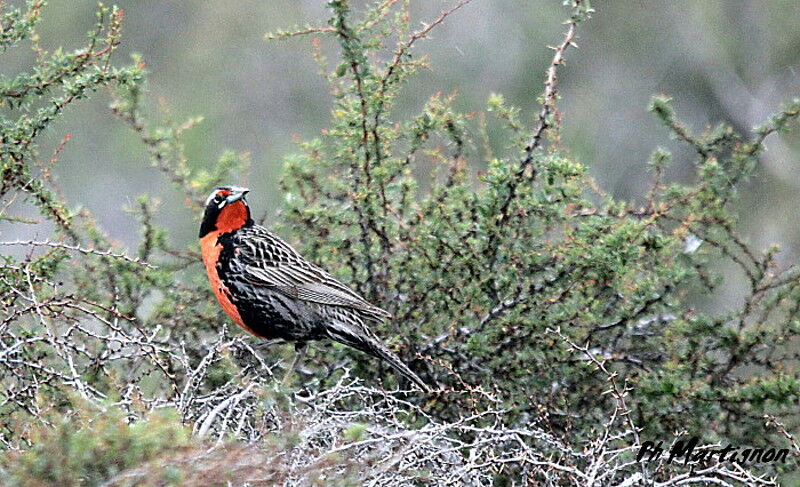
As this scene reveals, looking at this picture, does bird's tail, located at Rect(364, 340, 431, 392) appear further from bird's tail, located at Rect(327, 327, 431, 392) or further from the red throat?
the red throat

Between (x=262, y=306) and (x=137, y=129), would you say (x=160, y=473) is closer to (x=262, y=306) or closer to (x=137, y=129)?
(x=262, y=306)

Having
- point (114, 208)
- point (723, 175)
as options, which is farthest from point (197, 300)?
point (114, 208)

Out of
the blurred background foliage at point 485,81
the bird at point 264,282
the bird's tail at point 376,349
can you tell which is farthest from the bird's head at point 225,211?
the blurred background foliage at point 485,81

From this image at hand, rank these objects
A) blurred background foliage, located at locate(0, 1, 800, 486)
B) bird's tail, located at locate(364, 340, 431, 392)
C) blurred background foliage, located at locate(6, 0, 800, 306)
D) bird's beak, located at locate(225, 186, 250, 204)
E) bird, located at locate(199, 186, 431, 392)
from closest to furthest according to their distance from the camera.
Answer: blurred background foliage, located at locate(0, 1, 800, 486) < bird's tail, located at locate(364, 340, 431, 392) < bird, located at locate(199, 186, 431, 392) < bird's beak, located at locate(225, 186, 250, 204) < blurred background foliage, located at locate(6, 0, 800, 306)

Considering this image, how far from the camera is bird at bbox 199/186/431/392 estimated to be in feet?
20.3

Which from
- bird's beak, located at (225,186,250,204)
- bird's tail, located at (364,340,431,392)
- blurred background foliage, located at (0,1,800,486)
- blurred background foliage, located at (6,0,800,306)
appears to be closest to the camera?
blurred background foliage, located at (0,1,800,486)

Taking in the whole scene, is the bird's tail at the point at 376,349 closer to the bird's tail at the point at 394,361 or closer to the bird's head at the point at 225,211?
the bird's tail at the point at 394,361

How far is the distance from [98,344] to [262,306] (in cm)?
87

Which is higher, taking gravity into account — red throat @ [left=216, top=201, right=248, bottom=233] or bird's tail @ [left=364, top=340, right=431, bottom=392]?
red throat @ [left=216, top=201, right=248, bottom=233]

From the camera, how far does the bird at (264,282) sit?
20.3 ft

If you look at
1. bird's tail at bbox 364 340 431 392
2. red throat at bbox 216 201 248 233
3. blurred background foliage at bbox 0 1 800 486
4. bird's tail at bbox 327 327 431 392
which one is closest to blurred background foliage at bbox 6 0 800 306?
blurred background foliage at bbox 0 1 800 486

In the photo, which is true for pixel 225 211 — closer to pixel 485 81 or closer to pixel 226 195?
pixel 226 195

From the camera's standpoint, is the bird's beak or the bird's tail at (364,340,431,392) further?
the bird's beak

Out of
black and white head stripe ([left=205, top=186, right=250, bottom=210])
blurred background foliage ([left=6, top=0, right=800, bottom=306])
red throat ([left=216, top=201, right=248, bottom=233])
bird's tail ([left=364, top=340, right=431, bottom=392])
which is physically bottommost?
bird's tail ([left=364, top=340, right=431, bottom=392])
